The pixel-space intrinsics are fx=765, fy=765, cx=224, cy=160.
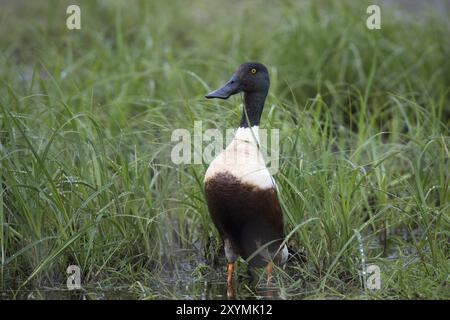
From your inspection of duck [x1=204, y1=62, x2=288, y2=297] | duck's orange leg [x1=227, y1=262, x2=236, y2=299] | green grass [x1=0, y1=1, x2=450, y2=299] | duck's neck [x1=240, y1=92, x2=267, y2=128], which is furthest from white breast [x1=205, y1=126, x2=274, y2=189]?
duck's orange leg [x1=227, y1=262, x2=236, y2=299]

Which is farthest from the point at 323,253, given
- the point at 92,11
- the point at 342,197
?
the point at 92,11

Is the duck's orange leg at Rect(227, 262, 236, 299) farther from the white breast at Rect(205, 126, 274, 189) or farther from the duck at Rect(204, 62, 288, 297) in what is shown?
the white breast at Rect(205, 126, 274, 189)

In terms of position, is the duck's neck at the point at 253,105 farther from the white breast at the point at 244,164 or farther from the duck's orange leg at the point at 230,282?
the duck's orange leg at the point at 230,282

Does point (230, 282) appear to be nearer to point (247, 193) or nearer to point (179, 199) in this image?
point (247, 193)

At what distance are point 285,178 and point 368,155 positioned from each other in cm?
117

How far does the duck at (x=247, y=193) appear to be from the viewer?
343cm

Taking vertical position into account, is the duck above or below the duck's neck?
below

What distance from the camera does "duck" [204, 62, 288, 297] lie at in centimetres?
343

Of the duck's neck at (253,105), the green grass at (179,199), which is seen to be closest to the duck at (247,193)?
the duck's neck at (253,105)

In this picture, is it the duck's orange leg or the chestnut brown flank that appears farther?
the duck's orange leg

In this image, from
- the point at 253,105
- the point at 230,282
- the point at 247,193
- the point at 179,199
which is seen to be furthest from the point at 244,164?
the point at 179,199

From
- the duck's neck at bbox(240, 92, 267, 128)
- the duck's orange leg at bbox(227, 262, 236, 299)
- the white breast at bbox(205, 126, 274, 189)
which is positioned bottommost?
the duck's orange leg at bbox(227, 262, 236, 299)
